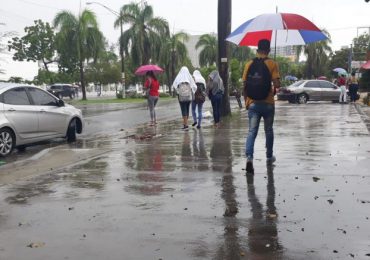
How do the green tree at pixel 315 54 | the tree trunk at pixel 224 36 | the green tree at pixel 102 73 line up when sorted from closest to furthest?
the tree trunk at pixel 224 36 < the green tree at pixel 315 54 < the green tree at pixel 102 73

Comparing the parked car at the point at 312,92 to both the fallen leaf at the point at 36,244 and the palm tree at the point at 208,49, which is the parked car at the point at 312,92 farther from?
the palm tree at the point at 208,49

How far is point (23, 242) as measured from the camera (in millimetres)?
→ 4945

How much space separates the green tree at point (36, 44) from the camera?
68838mm

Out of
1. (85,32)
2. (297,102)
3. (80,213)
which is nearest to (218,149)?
(80,213)

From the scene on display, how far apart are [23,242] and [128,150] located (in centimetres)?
583

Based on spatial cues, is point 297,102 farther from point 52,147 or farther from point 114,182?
point 114,182

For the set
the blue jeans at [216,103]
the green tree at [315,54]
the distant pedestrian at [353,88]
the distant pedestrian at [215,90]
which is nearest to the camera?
the distant pedestrian at [215,90]

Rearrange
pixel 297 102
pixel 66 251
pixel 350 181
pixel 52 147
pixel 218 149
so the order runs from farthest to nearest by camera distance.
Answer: pixel 297 102 → pixel 52 147 → pixel 218 149 → pixel 350 181 → pixel 66 251

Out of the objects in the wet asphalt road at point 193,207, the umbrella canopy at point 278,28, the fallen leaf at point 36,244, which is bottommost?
the fallen leaf at point 36,244

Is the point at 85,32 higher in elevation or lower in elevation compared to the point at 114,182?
higher

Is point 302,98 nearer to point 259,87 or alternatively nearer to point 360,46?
point 259,87

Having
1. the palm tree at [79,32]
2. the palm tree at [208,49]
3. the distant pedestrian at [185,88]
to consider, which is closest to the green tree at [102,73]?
the palm tree at [208,49]

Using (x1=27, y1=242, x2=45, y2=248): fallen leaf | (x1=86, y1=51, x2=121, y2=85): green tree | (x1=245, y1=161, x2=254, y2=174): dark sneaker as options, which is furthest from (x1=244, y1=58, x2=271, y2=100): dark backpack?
(x1=86, y1=51, x2=121, y2=85): green tree

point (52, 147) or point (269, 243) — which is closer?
point (269, 243)
